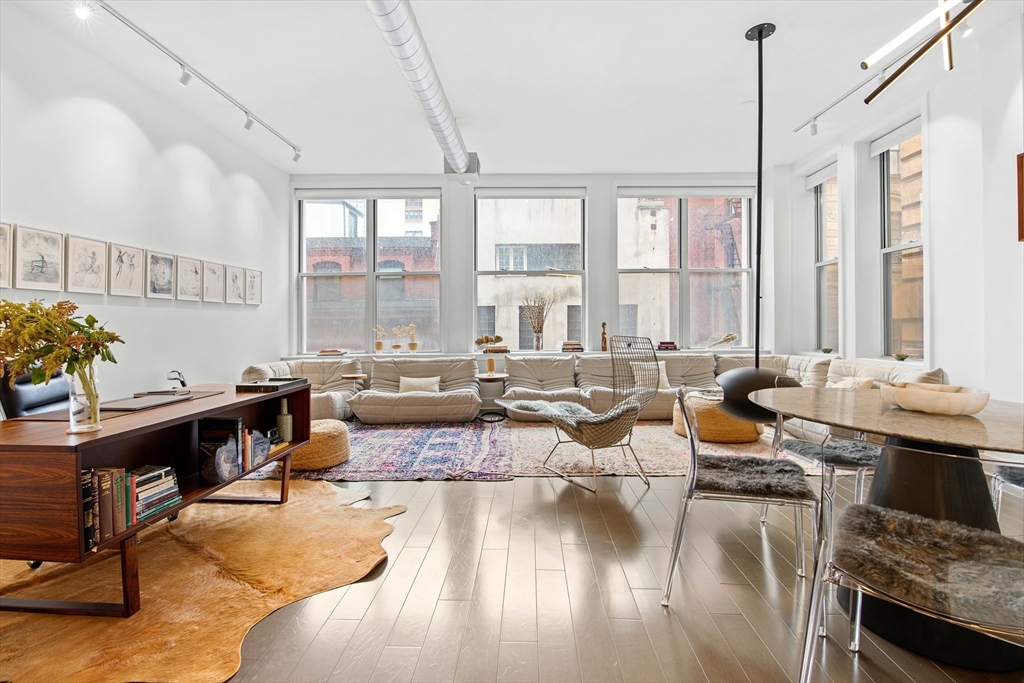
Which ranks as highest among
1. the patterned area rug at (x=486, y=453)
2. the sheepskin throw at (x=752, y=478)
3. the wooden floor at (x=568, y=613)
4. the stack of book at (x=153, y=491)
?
the sheepskin throw at (x=752, y=478)

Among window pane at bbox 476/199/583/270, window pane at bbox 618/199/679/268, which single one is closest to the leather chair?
window pane at bbox 476/199/583/270

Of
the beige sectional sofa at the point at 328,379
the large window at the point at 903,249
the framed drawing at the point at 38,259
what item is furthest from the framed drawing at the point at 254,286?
the large window at the point at 903,249

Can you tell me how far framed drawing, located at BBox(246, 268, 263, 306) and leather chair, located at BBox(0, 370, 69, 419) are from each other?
3224 mm

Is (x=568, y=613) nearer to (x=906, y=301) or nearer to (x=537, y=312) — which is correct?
(x=906, y=301)

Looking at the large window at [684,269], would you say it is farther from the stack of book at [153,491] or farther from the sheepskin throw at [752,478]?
the stack of book at [153,491]

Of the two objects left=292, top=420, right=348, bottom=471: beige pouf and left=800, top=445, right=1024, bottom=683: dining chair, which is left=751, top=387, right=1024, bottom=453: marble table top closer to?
left=800, top=445, right=1024, bottom=683: dining chair

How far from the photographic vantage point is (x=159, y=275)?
447 centimetres

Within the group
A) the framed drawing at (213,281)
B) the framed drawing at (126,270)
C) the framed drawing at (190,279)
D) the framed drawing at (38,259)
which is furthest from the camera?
the framed drawing at (213,281)

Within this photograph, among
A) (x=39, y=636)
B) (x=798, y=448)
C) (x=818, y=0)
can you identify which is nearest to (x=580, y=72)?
(x=818, y=0)

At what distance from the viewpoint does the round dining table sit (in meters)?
1.35

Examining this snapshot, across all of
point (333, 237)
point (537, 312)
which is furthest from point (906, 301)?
point (333, 237)

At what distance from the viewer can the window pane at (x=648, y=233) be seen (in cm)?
723

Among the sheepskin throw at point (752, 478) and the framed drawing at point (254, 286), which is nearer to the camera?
the sheepskin throw at point (752, 478)

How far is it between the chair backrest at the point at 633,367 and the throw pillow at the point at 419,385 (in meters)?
2.26
